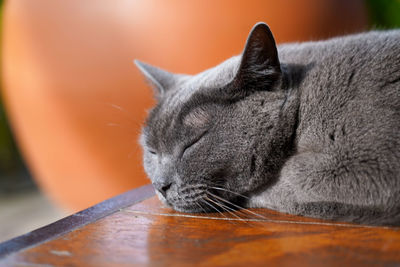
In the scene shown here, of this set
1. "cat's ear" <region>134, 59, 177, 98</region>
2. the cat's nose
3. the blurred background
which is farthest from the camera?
the blurred background

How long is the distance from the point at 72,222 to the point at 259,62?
55 centimetres

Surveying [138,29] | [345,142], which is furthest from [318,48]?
[138,29]

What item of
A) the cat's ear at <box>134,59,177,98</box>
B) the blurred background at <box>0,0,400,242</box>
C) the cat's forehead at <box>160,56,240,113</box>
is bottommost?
the cat's forehead at <box>160,56,240,113</box>

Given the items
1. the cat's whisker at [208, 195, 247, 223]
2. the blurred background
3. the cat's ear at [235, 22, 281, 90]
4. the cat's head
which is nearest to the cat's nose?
the cat's head

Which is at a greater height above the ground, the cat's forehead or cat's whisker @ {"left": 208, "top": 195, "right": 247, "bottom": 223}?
the cat's forehead

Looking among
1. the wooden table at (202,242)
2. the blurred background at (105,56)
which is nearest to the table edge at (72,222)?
the wooden table at (202,242)

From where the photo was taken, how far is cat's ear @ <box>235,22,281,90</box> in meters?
1.08

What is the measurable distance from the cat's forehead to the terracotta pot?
2.35ft

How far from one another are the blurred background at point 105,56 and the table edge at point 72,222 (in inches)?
23.6

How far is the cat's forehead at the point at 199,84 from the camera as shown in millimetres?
1220

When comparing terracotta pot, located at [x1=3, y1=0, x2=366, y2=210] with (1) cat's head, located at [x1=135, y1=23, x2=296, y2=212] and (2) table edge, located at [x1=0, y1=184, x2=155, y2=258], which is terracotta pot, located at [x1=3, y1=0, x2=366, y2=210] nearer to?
(2) table edge, located at [x1=0, y1=184, x2=155, y2=258]

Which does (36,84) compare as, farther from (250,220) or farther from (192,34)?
(250,220)

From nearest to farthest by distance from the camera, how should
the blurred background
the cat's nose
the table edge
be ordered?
the table edge
the cat's nose
the blurred background

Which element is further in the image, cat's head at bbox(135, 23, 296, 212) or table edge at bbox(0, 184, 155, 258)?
cat's head at bbox(135, 23, 296, 212)
